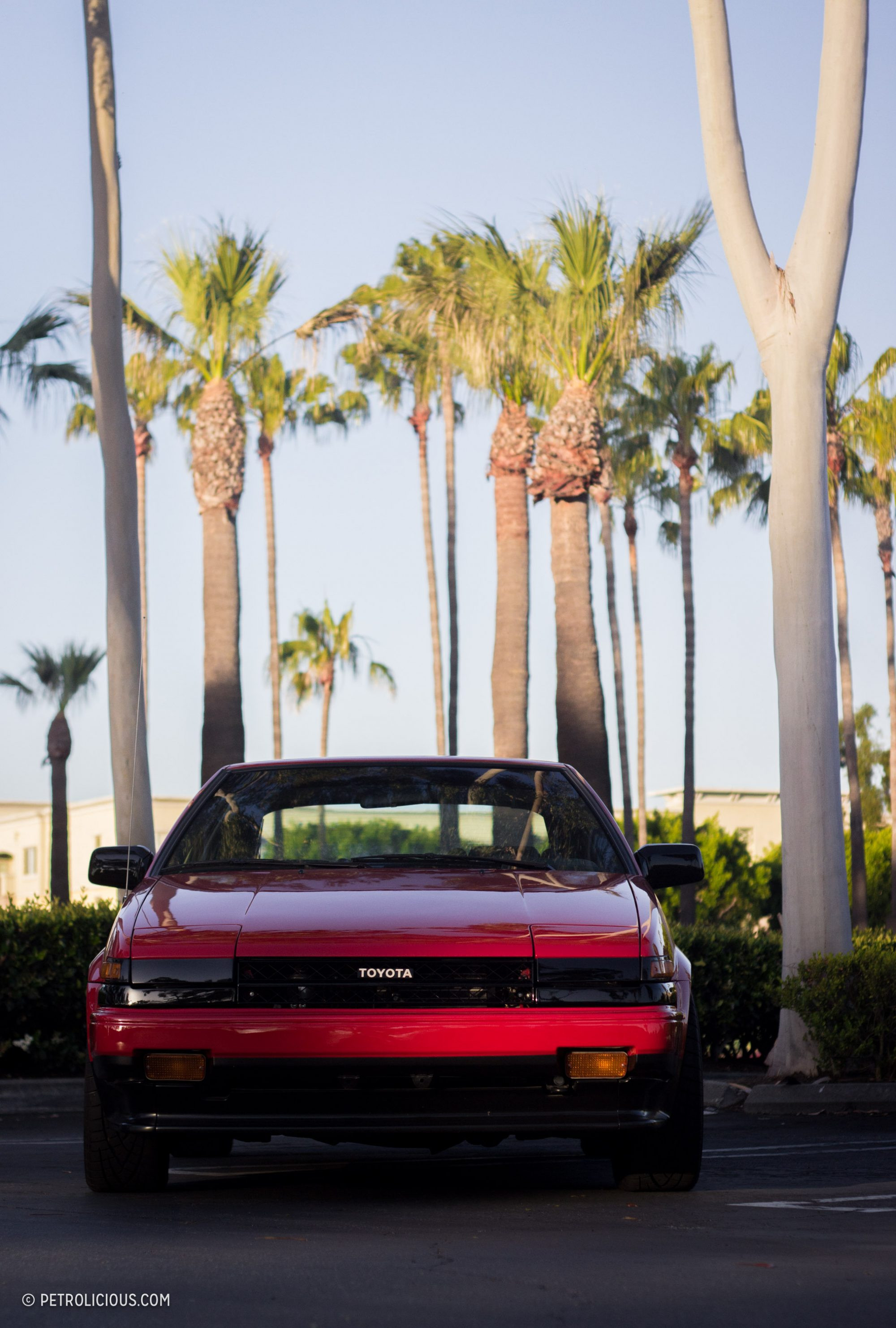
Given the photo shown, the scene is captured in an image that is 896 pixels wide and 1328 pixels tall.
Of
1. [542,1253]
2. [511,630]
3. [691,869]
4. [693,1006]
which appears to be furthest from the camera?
[511,630]

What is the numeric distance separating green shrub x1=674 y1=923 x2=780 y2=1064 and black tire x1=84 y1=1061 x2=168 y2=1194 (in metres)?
7.81

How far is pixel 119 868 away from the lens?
648 cm

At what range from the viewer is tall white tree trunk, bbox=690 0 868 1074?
1134 centimetres

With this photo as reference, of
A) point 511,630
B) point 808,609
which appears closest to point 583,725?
point 511,630

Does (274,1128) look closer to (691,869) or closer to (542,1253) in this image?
(542,1253)

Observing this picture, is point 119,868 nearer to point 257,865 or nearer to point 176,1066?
point 257,865

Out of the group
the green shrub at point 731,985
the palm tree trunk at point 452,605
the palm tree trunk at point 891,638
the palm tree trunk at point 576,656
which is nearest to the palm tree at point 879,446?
the palm tree trunk at point 891,638

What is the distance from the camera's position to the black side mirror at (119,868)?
6.48 metres

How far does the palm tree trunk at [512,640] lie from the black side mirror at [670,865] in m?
20.0

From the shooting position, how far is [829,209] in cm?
1169

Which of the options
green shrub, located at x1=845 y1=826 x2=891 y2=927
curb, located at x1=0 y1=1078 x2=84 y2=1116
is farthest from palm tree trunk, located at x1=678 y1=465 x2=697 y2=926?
curb, located at x1=0 y1=1078 x2=84 y2=1116

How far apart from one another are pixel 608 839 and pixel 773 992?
5447mm

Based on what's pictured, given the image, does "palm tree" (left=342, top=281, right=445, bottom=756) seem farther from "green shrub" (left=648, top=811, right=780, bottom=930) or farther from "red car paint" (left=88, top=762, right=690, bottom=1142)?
"red car paint" (left=88, top=762, right=690, bottom=1142)

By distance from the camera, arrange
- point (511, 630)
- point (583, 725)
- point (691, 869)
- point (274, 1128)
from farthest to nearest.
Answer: point (511, 630) → point (583, 725) → point (691, 869) → point (274, 1128)
